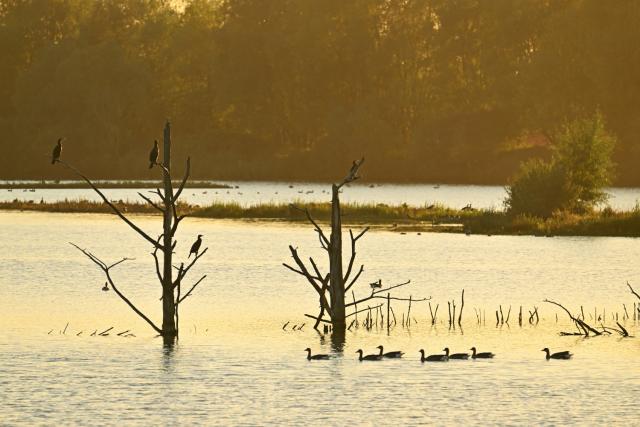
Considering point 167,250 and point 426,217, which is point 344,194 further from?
point 167,250

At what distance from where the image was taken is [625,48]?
552ft

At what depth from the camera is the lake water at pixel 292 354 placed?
34.0 meters

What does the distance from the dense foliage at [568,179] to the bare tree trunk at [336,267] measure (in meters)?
46.2

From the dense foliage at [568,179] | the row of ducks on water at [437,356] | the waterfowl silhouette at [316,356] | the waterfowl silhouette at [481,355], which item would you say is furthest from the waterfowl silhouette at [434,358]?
the dense foliage at [568,179]

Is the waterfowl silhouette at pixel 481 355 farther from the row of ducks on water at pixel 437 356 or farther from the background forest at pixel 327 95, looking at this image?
the background forest at pixel 327 95

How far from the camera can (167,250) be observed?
41406mm

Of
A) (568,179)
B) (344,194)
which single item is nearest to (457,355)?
(568,179)

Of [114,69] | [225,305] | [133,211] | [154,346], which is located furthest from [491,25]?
[154,346]

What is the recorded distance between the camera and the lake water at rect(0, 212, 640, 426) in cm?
3403

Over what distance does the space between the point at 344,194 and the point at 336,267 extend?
11045 cm

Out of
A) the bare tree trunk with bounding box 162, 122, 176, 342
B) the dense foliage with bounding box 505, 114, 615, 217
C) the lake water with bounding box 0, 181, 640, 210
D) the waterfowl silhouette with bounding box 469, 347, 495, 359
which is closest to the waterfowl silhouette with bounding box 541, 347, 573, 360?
the waterfowl silhouette with bounding box 469, 347, 495, 359

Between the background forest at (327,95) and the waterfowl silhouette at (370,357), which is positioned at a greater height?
the background forest at (327,95)

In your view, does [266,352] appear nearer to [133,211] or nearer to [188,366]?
[188,366]

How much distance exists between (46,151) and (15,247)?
107218 mm
